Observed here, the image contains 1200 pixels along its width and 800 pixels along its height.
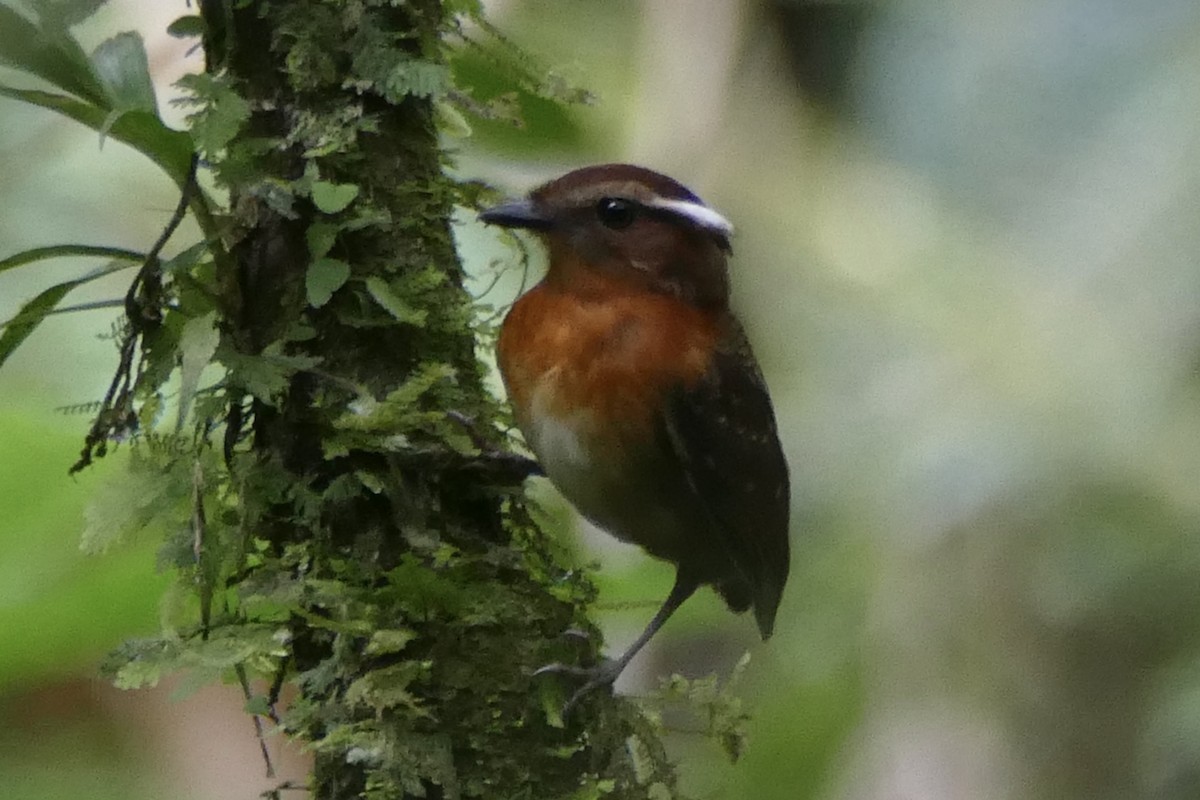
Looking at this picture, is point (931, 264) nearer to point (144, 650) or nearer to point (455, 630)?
point (455, 630)

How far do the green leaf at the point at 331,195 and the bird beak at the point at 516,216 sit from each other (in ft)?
1.06

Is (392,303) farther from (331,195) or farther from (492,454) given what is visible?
(492,454)

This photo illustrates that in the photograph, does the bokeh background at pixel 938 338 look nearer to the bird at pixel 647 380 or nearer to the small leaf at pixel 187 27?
the bird at pixel 647 380

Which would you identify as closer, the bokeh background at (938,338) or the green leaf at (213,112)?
the green leaf at (213,112)

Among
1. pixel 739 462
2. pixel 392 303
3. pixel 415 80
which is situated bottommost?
pixel 739 462

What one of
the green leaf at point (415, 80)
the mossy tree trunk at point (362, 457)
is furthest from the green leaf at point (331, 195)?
the green leaf at point (415, 80)

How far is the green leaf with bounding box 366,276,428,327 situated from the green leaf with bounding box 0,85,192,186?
22 centimetres

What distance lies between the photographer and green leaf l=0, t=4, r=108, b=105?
49.5 inches

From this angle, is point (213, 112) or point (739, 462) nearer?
point (213, 112)

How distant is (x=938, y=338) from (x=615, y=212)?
1705 millimetres

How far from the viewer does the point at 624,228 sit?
1.85 metres

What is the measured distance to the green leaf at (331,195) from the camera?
1377mm

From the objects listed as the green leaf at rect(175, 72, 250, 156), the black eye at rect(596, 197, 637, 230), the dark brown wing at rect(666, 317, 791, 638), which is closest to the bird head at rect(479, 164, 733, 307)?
the black eye at rect(596, 197, 637, 230)

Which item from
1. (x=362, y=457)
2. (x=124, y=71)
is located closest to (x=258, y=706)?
(x=362, y=457)
